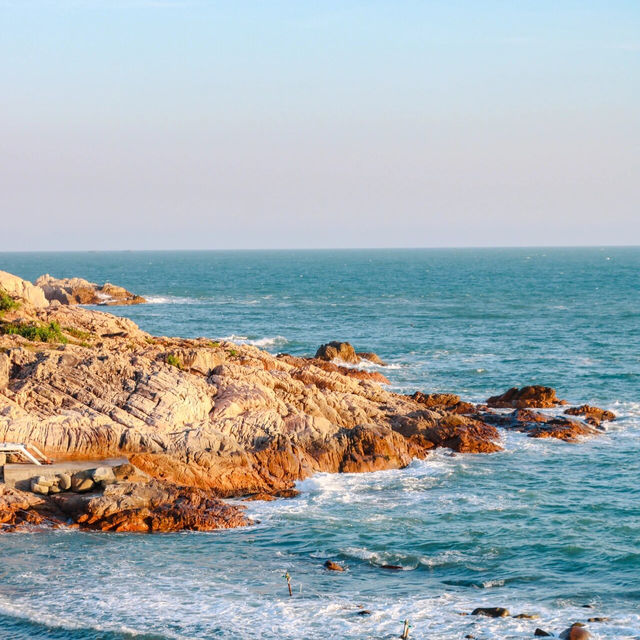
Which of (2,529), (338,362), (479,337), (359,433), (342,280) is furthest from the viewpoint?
(342,280)

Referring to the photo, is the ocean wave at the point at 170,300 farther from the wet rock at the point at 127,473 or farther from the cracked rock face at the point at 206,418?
the wet rock at the point at 127,473

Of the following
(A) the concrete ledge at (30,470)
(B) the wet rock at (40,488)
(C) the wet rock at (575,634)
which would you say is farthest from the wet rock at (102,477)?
(C) the wet rock at (575,634)

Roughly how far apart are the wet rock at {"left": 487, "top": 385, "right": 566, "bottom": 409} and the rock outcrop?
6038 cm

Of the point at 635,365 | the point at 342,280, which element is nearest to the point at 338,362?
the point at 635,365

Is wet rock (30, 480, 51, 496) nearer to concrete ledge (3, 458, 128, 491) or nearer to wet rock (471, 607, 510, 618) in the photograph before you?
concrete ledge (3, 458, 128, 491)

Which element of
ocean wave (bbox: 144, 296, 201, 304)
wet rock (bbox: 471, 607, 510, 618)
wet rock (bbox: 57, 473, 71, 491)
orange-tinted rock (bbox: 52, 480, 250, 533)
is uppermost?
ocean wave (bbox: 144, 296, 201, 304)

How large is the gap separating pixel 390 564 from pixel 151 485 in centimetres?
834

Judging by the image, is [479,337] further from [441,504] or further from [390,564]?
[390,564]

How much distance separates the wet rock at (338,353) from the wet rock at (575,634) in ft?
124

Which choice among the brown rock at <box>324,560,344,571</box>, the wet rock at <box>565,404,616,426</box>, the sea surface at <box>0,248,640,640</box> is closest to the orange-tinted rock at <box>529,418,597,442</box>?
the sea surface at <box>0,248,640,640</box>

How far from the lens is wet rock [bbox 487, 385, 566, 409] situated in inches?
1822

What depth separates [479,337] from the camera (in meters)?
73.6

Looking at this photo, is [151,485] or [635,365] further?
[635,365]

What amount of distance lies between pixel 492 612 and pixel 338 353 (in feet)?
121
